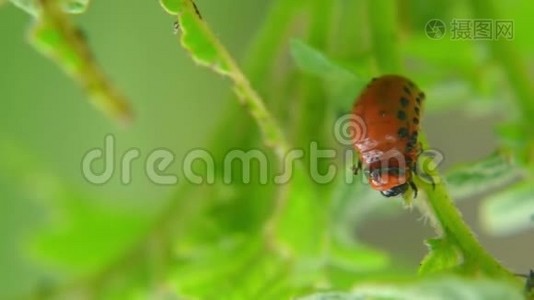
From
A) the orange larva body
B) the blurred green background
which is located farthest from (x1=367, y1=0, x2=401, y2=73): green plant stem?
the blurred green background

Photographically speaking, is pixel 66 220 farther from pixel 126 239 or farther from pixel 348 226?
pixel 348 226

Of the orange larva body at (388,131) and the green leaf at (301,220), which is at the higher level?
the orange larva body at (388,131)

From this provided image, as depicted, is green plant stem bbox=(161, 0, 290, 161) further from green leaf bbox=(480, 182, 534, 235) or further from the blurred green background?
the blurred green background

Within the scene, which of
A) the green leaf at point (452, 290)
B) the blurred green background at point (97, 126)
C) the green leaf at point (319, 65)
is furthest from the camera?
the blurred green background at point (97, 126)

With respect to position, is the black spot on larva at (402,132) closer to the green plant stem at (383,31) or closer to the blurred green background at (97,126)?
the green plant stem at (383,31)

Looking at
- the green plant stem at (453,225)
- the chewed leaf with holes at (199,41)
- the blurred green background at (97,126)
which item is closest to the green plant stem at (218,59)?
the chewed leaf with holes at (199,41)

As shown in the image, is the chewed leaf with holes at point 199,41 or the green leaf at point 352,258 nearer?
the chewed leaf with holes at point 199,41
